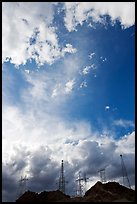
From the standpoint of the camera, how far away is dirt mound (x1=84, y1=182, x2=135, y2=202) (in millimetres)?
65200

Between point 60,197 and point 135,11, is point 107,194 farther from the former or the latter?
point 135,11

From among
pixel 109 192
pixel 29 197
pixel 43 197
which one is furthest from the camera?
pixel 43 197

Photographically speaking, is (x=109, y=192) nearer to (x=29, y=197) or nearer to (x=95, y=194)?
(x=95, y=194)

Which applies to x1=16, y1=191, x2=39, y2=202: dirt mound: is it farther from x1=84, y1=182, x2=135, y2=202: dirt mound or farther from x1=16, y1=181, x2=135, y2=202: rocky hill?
x1=84, y1=182, x2=135, y2=202: dirt mound

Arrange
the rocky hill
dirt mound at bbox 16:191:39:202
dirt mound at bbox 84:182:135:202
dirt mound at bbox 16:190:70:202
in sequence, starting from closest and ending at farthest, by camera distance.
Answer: dirt mound at bbox 84:182:135:202 < the rocky hill < dirt mound at bbox 16:190:70:202 < dirt mound at bbox 16:191:39:202

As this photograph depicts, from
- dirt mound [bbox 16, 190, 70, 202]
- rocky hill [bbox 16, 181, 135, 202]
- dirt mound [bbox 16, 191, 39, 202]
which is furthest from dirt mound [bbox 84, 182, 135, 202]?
dirt mound [bbox 16, 191, 39, 202]

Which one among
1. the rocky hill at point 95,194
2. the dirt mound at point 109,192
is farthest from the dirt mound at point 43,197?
the dirt mound at point 109,192

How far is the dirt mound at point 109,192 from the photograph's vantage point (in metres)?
65.2

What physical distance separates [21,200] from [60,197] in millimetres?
11053

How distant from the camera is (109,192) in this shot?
68875 millimetres

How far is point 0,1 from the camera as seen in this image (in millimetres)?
12945

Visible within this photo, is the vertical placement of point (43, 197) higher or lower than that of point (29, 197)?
lower

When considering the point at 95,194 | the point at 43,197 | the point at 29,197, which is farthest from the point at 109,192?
the point at 29,197

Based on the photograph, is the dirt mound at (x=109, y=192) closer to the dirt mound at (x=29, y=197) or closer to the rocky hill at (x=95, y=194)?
the rocky hill at (x=95, y=194)
